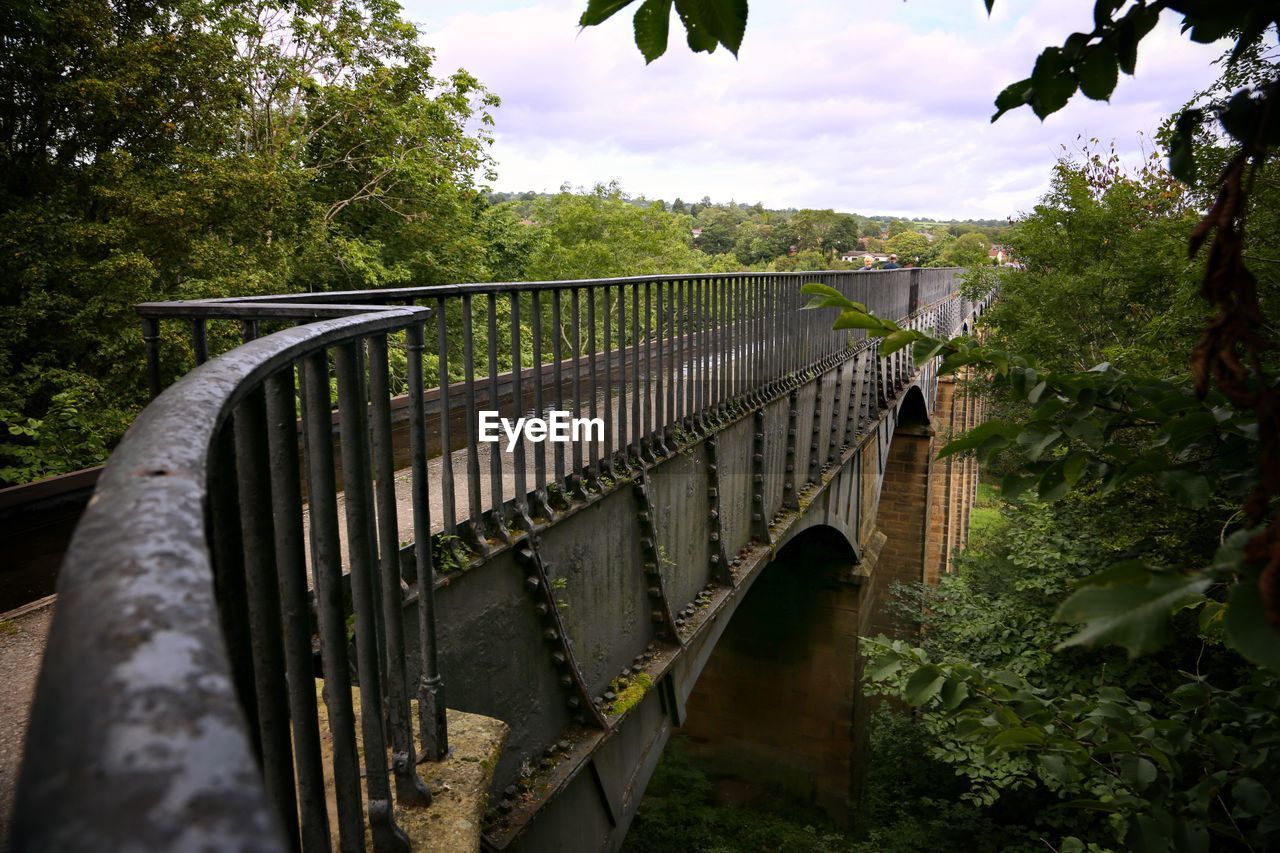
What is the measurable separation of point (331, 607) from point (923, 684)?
147cm

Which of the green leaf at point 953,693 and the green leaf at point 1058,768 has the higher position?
the green leaf at point 953,693

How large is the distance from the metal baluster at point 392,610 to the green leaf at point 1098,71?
5.59 feet

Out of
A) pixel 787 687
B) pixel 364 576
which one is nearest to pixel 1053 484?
pixel 364 576

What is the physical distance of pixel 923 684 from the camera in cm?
219

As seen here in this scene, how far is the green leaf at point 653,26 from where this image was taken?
1608mm

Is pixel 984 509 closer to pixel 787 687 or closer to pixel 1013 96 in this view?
pixel 787 687

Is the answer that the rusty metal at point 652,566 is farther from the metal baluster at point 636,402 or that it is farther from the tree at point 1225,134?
the tree at point 1225,134

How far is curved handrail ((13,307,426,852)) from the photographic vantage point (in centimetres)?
40

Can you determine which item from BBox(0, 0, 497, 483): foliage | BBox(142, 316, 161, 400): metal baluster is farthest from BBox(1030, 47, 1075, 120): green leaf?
BBox(0, 0, 497, 483): foliage

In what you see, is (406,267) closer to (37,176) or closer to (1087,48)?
(37,176)

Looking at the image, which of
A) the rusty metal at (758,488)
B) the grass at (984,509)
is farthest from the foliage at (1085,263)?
the grass at (984,509)

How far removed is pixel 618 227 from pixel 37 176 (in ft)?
92.8
